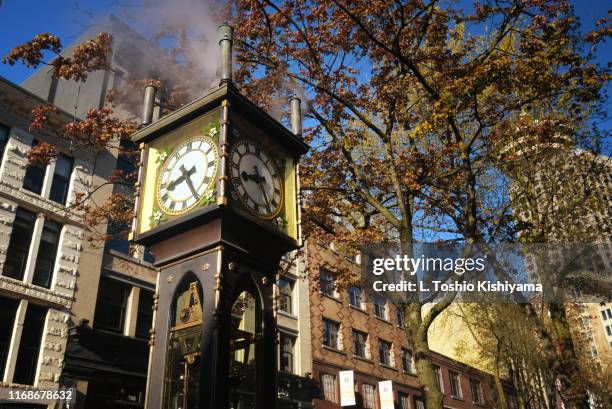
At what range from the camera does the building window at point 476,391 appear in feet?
135

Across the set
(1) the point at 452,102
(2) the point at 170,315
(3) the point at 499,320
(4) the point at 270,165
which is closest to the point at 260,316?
(2) the point at 170,315

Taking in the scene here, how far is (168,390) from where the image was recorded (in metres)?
4.23

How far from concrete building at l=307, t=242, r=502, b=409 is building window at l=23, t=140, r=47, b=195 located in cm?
1111

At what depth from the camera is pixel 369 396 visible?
96.3 ft

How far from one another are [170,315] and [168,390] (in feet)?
1.92

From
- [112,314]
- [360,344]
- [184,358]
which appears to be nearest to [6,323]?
[112,314]

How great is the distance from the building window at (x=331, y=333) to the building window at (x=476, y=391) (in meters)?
17.2

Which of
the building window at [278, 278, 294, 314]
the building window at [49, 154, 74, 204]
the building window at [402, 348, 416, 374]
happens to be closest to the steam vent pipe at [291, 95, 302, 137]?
the building window at [49, 154, 74, 204]

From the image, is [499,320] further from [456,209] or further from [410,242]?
[410,242]

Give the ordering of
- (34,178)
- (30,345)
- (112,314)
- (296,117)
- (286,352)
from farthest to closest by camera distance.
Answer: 1. (286,352)
2. (112,314)
3. (34,178)
4. (30,345)
5. (296,117)

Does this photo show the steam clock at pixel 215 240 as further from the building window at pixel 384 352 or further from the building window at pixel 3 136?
the building window at pixel 384 352

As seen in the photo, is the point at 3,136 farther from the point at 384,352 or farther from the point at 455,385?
the point at 455,385

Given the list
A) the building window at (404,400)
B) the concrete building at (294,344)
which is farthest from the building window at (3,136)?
the building window at (404,400)

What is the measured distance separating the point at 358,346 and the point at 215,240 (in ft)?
90.3
